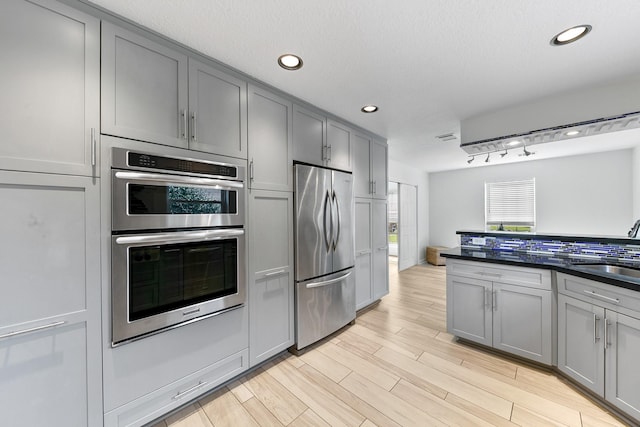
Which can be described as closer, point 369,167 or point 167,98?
point 167,98

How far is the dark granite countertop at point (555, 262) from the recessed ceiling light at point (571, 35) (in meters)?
1.61

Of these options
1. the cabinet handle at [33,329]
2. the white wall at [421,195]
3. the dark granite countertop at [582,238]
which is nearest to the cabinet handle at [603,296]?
the dark granite countertop at [582,238]

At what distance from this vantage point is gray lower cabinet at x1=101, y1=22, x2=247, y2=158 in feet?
4.68

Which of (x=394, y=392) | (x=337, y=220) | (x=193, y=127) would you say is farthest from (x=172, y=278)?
(x=394, y=392)

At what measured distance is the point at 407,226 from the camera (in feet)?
A: 20.4

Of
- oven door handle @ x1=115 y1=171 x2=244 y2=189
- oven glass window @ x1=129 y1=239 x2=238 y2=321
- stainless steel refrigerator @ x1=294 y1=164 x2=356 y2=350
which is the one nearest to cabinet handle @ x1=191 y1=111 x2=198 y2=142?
oven door handle @ x1=115 y1=171 x2=244 y2=189

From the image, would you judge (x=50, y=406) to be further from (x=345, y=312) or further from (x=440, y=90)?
(x=440, y=90)

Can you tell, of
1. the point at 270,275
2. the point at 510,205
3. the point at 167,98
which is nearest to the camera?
the point at 167,98

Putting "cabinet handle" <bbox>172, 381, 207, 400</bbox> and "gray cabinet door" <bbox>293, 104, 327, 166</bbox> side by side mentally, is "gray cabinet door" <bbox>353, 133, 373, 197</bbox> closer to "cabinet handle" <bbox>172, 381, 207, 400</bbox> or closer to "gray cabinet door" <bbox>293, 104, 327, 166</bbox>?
"gray cabinet door" <bbox>293, 104, 327, 166</bbox>

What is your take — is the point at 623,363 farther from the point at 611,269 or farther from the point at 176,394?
the point at 176,394

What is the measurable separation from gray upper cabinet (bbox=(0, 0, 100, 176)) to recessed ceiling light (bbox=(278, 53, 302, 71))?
1068 mm

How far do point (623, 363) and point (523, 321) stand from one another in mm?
645

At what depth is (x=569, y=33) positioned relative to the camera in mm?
1562

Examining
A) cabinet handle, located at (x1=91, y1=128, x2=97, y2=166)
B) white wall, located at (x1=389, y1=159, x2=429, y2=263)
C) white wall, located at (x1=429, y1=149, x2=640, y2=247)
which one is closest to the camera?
cabinet handle, located at (x1=91, y1=128, x2=97, y2=166)
